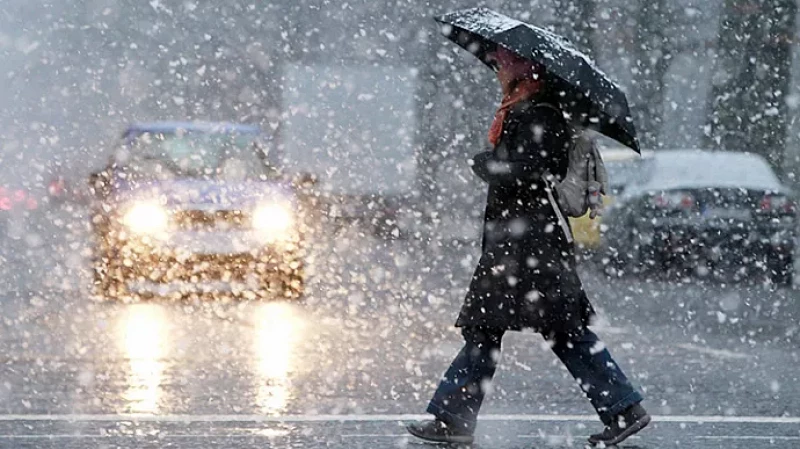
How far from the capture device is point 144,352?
9180 mm

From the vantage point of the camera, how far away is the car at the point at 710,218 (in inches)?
663

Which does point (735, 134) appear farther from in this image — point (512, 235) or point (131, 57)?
point (512, 235)

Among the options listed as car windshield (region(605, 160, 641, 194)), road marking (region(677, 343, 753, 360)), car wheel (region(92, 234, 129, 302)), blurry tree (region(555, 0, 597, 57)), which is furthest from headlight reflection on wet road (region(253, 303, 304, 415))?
blurry tree (region(555, 0, 597, 57))

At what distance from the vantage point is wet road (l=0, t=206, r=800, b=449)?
680 cm

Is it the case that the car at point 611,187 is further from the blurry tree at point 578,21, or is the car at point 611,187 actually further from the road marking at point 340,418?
the road marking at point 340,418

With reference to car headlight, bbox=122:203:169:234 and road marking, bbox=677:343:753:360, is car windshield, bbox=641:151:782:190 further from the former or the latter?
road marking, bbox=677:343:753:360

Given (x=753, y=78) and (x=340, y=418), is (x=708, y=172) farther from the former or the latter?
(x=340, y=418)

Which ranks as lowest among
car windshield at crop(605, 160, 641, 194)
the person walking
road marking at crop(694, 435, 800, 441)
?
car windshield at crop(605, 160, 641, 194)

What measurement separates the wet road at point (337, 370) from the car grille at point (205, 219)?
676mm

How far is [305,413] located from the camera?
7199 millimetres

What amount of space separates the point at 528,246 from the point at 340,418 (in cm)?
130

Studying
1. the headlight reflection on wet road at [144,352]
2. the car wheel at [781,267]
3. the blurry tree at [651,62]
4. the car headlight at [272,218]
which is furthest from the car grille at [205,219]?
the blurry tree at [651,62]

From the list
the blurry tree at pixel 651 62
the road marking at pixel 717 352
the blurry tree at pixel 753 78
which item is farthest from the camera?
the blurry tree at pixel 651 62

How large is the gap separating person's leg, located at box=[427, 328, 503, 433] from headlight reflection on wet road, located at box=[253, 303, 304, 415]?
98 centimetres
